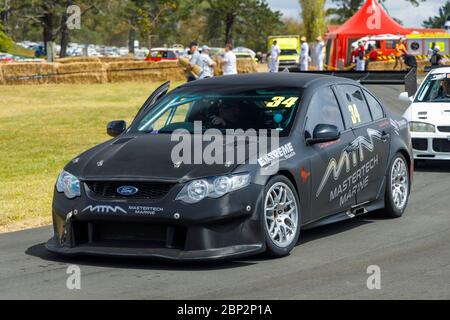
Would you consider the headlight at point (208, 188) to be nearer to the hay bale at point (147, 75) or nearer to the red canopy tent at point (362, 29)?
the hay bale at point (147, 75)

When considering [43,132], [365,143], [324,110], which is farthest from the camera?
[43,132]

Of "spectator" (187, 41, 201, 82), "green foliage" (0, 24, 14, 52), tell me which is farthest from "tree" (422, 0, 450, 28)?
"spectator" (187, 41, 201, 82)

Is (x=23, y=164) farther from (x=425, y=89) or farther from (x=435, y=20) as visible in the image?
(x=435, y=20)

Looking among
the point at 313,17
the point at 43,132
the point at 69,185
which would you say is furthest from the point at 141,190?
the point at 313,17

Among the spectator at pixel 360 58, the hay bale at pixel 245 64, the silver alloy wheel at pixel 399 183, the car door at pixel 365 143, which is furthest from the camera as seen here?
the hay bale at pixel 245 64

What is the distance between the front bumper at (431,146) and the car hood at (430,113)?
21 cm

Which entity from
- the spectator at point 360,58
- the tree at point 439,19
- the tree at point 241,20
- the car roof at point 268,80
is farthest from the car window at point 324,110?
the tree at point 439,19

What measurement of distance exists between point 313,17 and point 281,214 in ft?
220

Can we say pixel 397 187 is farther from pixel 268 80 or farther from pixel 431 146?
pixel 431 146

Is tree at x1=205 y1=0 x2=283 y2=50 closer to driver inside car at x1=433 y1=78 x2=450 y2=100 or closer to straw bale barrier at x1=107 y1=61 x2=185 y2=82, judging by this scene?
straw bale barrier at x1=107 y1=61 x2=185 y2=82

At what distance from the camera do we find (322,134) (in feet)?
27.0

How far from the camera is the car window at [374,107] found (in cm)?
980
